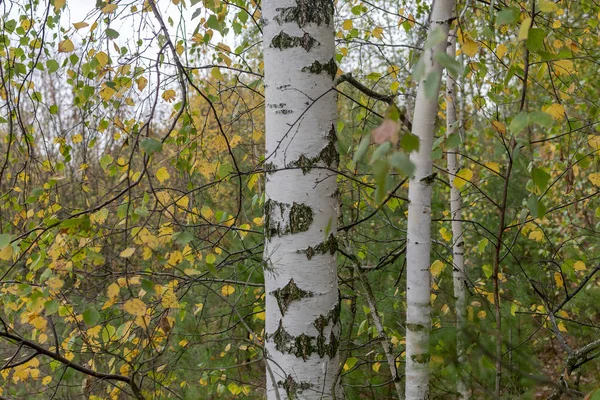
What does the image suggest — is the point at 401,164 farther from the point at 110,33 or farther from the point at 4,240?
the point at 110,33

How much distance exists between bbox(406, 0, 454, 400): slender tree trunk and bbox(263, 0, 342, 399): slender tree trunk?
0.84 ft

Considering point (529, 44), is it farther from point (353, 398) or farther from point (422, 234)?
point (353, 398)

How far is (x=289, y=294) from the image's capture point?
150 cm

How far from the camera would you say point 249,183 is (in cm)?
228

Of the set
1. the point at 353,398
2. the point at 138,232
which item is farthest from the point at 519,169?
the point at 138,232

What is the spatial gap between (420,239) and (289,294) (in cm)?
44

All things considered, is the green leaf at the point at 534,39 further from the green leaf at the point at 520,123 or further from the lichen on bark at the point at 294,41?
the lichen on bark at the point at 294,41

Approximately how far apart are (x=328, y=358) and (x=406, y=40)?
16.5 feet

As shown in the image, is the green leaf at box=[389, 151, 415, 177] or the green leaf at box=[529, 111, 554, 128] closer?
the green leaf at box=[389, 151, 415, 177]

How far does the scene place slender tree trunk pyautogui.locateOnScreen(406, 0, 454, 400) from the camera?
1.55 meters

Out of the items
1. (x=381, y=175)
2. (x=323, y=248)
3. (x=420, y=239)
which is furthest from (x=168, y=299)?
(x=381, y=175)

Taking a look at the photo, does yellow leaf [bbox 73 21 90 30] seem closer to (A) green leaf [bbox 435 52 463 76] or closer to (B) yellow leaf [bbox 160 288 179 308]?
(B) yellow leaf [bbox 160 288 179 308]

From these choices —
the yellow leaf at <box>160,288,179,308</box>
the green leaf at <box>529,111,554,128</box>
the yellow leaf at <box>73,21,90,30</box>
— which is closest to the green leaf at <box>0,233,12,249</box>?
the yellow leaf at <box>160,288,179,308</box>

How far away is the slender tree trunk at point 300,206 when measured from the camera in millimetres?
1494
